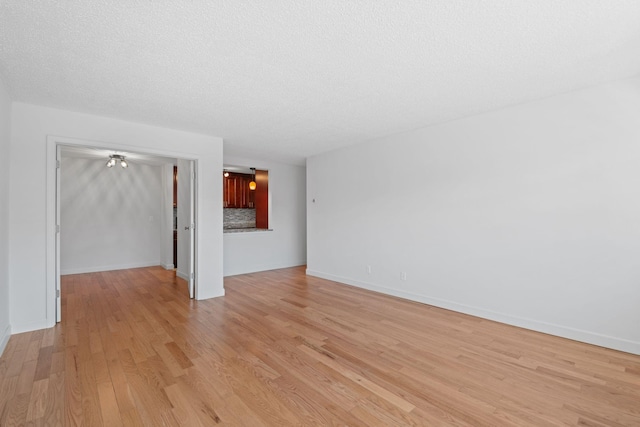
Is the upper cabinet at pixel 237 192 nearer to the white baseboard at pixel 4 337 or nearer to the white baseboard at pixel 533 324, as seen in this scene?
the white baseboard at pixel 533 324

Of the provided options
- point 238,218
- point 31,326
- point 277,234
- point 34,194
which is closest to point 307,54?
point 34,194

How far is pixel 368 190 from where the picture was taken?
191 inches

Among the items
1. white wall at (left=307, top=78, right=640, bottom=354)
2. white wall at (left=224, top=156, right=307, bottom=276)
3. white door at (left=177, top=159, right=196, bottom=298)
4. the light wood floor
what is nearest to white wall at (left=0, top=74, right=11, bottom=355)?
the light wood floor

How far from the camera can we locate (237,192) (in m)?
7.99

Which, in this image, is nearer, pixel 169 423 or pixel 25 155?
pixel 169 423

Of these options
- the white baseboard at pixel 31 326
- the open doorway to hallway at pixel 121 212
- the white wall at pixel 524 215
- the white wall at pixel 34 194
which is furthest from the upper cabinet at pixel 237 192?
the white baseboard at pixel 31 326

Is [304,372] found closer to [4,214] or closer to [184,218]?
[4,214]

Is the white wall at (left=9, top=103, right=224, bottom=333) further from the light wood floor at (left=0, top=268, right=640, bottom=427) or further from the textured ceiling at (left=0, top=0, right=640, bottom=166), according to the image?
the light wood floor at (left=0, top=268, right=640, bottom=427)

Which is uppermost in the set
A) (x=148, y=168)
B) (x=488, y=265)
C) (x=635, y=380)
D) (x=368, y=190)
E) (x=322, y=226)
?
(x=148, y=168)

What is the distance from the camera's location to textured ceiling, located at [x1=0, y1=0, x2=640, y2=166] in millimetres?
1731

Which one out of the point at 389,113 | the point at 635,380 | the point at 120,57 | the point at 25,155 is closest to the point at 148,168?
the point at 25,155

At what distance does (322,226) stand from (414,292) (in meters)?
2.22

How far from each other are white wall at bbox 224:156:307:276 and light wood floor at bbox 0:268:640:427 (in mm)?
2335

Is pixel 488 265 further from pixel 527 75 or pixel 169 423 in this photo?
pixel 169 423
